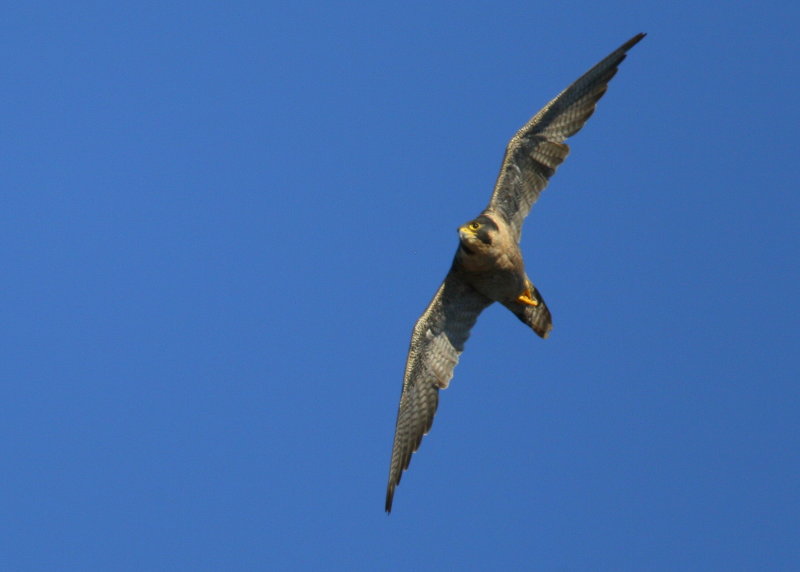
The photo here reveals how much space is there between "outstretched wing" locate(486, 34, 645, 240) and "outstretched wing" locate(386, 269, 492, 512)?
119 centimetres

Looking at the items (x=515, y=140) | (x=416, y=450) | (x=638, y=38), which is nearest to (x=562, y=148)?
(x=515, y=140)

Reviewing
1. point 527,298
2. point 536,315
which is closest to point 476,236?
point 527,298

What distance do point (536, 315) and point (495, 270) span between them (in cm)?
131

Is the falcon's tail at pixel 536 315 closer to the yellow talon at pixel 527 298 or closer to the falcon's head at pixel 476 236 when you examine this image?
the yellow talon at pixel 527 298

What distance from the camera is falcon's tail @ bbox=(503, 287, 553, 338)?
18203mm

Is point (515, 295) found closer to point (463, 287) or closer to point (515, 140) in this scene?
point (463, 287)

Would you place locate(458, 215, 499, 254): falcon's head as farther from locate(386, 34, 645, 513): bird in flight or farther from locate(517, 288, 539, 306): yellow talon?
locate(517, 288, 539, 306): yellow talon

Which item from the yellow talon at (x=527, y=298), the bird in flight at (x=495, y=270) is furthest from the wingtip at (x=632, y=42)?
the yellow talon at (x=527, y=298)

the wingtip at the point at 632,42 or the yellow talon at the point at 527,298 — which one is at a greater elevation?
the wingtip at the point at 632,42

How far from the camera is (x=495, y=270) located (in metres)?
17.3

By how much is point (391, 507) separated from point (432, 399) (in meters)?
1.65

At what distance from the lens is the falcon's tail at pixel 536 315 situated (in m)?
18.2

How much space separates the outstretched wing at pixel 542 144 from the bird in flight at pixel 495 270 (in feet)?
0.04

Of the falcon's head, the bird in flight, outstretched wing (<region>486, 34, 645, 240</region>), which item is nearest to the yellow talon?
the bird in flight
